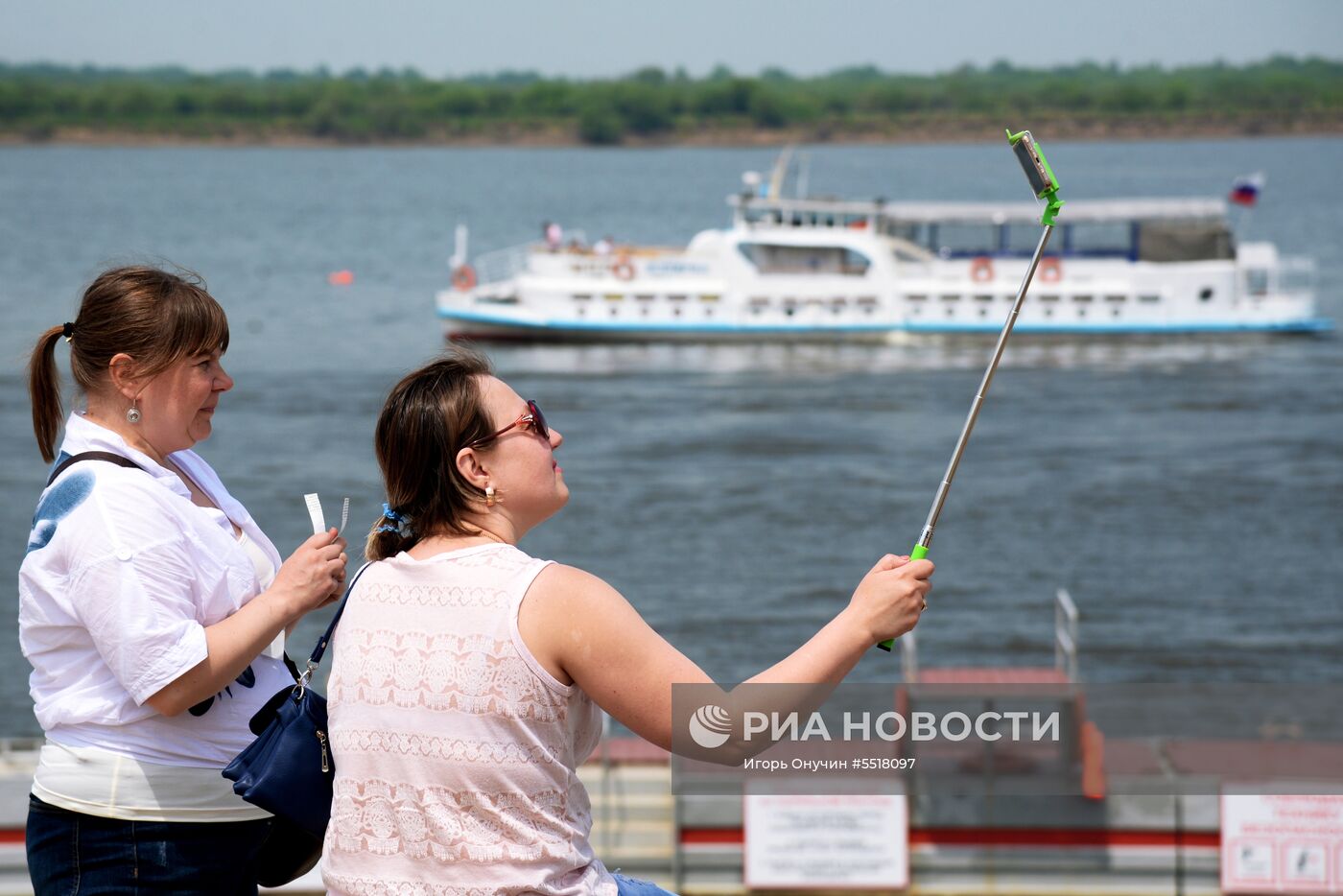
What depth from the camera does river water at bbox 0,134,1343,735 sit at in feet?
50.3

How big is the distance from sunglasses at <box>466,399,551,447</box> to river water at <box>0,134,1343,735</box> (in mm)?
419

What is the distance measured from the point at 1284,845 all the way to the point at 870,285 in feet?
94.3

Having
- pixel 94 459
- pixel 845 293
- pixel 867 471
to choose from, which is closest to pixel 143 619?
pixel 94 459

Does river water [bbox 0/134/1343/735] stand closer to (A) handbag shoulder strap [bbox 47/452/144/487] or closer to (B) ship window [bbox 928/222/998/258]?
(A) handbag shoulder strap [bbox 47/452/144/487]

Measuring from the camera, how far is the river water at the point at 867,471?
15320 millimetres

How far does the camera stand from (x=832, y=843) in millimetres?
7004

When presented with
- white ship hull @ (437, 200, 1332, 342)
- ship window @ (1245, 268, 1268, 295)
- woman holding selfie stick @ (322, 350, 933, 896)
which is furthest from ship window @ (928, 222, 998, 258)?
woman holding selfie stick @ (322, 350, 933, 896)

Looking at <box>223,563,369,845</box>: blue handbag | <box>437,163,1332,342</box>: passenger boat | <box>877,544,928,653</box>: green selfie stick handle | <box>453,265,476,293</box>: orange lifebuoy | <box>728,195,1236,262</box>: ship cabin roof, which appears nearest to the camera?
<box>877,544,928,653</box>: green selfie stick handle

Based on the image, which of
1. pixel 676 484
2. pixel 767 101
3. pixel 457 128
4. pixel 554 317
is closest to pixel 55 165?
pixel 457 128

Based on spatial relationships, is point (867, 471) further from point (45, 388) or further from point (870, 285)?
point (45, 388)

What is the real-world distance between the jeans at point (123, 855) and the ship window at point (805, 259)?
3247 cm

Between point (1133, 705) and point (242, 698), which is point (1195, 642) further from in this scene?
point (242, 698)

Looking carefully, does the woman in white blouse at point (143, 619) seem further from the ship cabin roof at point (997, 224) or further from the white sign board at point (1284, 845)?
the ship cabin roof at point (997, 224)

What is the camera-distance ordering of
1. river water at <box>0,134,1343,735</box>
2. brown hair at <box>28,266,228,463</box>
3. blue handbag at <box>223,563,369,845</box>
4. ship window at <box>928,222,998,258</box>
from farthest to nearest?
1. ship window at <box>928,222,998,258</box>
2. river water at <box>0,134,1343,735</box>
3. brown hair at <box>28,266,228,463</box>
4. blue handbag at <box>223,563,369,845</box>
